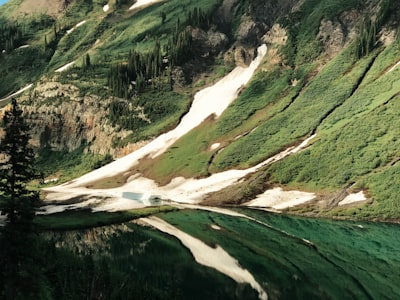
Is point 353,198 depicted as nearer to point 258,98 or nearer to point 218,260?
point 218,260

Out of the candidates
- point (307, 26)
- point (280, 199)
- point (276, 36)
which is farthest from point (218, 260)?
point (276, 36)

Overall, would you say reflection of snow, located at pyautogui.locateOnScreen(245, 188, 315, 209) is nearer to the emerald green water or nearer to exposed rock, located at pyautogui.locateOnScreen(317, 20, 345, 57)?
the emerald green water

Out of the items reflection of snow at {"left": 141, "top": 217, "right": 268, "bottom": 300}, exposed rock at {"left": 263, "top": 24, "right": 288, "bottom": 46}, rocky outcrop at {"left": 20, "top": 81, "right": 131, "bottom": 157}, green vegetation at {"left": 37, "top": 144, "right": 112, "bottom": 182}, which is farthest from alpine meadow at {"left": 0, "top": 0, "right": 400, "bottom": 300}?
exposed rock at {"left": 263, "top": 24, "right": 288, "bottom": 46}

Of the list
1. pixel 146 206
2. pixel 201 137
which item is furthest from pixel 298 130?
pixel 146 206

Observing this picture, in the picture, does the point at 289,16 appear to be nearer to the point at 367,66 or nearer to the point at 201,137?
the point at 367,66

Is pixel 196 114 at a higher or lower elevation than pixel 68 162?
lower

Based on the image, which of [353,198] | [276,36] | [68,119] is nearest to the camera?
[353,198]
